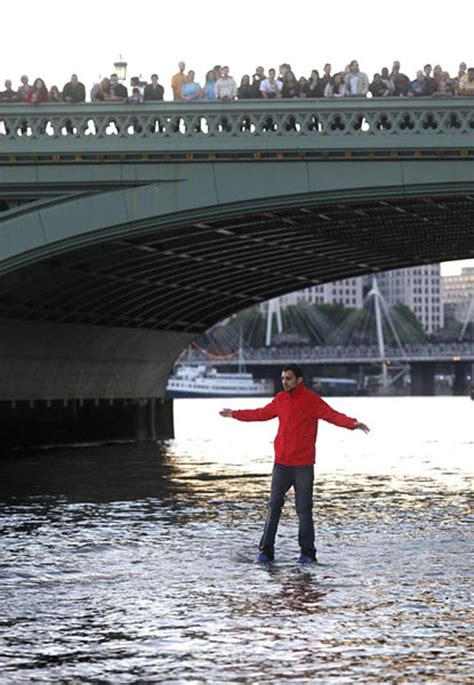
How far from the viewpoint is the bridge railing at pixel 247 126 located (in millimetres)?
28750

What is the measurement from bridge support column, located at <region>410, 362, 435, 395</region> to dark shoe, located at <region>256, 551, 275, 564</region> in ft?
534

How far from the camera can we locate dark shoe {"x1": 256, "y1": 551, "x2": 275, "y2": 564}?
46.4 ft

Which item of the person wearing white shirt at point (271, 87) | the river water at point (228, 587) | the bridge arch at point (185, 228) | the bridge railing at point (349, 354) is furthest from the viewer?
the bridge railing at point (349, 354)

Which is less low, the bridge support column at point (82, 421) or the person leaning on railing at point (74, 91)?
the person leaning on railing at point (74, 91)

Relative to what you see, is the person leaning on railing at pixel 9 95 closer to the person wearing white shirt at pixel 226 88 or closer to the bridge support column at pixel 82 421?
the person wearing white shirt at pixel 226 88

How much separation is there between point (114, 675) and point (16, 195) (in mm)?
22530

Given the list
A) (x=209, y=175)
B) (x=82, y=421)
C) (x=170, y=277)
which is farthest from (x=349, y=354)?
(x=209, y=175)

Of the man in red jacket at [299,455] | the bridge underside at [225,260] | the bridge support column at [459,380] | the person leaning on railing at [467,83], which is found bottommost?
the bridge support column at [459,380]

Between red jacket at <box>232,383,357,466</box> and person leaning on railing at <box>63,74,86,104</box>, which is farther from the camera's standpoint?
person leaning on railing at <box>63,74,86,104</box>

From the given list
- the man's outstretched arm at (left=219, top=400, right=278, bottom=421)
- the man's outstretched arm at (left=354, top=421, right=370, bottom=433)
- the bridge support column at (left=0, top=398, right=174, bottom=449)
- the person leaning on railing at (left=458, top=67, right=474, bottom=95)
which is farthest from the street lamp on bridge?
the man's outstretched arm at (left=354, top=421, right=370, bottom=433)

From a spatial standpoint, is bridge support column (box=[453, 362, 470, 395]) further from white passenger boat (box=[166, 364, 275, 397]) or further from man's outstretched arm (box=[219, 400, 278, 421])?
man's outstretched arm (box=[219, 400, 278, 421])

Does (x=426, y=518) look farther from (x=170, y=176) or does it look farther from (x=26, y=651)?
(x=170, y=176)

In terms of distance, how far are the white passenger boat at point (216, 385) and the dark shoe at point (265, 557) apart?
482ft

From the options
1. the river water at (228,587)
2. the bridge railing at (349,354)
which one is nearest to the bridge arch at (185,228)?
the river water at (228,587)
